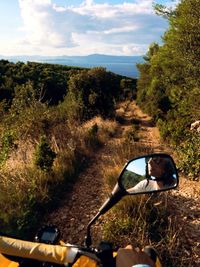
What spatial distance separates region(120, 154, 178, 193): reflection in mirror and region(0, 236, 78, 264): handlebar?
0.64m

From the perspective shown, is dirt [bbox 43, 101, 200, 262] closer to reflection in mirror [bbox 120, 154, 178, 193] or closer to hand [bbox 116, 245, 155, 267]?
reflection in mirror [bbox 120, 154, 178, 193]

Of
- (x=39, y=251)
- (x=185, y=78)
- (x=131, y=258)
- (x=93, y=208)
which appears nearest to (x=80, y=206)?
(x=93, y=208)

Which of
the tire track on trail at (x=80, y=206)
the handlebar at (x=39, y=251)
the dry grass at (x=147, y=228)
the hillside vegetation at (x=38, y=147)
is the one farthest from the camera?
the hillside vegetation at (x=38, y=147)

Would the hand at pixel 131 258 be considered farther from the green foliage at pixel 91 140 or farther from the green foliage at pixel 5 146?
the green foliage at pixel 91 140

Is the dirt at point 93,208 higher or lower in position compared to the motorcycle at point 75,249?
lower

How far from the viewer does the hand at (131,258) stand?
1.86 m

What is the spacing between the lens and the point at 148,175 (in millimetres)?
2699

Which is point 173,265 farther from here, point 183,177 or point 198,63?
point 198,63

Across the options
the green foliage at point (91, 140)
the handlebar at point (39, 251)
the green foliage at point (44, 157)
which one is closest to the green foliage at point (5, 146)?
the green foliage at point (44, 157)

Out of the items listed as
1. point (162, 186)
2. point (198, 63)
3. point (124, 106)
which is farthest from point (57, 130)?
point (124, 106)

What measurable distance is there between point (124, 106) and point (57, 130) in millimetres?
20001

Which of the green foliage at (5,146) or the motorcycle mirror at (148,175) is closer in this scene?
the motorcycle mirror at (148,175)

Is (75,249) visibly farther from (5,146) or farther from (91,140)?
(91,140)

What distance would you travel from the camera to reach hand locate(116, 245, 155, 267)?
1858 millimetres
